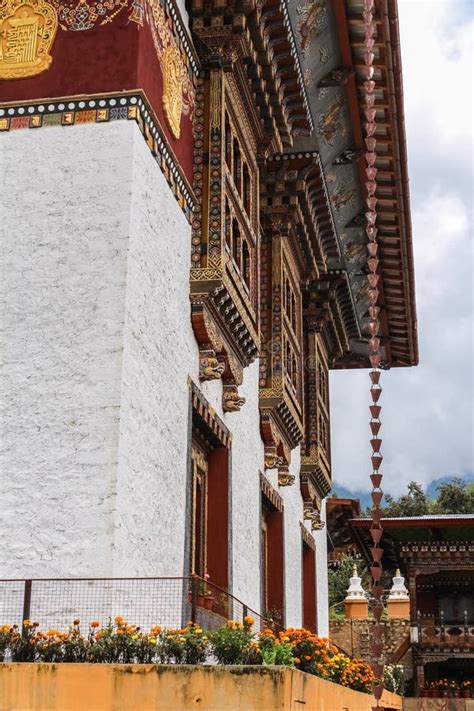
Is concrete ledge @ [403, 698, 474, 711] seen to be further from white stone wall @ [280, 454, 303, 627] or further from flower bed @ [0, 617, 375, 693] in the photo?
flower bed @ [0, 617, 375, 693]

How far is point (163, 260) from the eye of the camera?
10.7 metres

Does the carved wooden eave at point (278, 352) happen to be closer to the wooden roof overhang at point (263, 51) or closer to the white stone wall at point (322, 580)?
the wooden roof overhang at point (263, 51)

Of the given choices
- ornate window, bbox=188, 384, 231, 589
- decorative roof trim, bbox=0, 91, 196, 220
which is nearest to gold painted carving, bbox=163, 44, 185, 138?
decorative roof trim, bbox=0, 91, 196, 220

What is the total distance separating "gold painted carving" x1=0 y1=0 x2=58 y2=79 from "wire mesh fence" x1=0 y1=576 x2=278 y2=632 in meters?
5.14

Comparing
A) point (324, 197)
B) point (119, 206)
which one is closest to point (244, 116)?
point (324, 197)

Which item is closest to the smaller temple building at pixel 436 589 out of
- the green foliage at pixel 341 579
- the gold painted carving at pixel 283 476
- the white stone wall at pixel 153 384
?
the gold painted carving at pixel 283 476

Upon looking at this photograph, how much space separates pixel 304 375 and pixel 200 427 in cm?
923

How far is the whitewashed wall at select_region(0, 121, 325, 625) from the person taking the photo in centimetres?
870

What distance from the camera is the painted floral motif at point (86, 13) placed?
34.2 feet

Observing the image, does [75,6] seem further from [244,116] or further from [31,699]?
[31,699]

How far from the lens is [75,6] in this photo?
1055cm

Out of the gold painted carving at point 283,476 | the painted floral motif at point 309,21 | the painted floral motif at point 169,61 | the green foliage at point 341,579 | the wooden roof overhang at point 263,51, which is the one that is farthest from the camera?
the green foliage at point 341,579

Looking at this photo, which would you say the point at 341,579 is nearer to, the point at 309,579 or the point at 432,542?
the point at 432,542

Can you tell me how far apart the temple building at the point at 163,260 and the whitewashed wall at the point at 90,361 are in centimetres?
2
